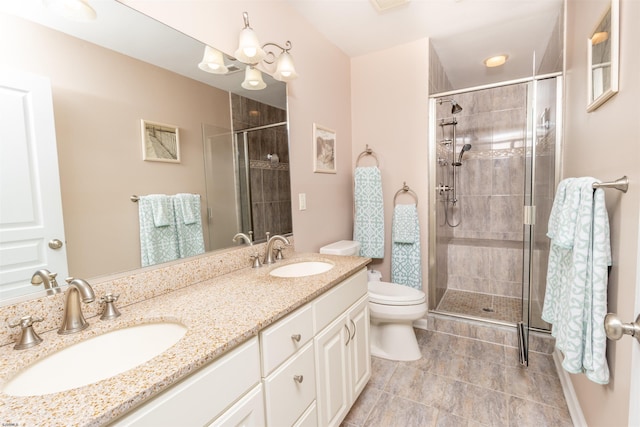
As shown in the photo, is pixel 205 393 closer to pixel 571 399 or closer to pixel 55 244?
pixel 55 244

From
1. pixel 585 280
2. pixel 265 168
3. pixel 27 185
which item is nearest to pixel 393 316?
pixel 585 280

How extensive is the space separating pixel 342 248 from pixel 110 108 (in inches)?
63.9

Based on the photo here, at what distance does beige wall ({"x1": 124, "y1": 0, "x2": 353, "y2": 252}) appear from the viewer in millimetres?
1402

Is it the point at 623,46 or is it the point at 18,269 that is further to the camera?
the point at 623,46

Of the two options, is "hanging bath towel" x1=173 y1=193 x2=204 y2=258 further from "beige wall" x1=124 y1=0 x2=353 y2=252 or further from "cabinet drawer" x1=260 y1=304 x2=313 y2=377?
"beige wall" x1=124 y1=0 x2=353 y2=252

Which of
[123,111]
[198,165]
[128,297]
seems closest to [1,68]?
[123,111]

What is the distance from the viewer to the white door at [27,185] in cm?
83

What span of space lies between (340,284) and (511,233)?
2.80 metres

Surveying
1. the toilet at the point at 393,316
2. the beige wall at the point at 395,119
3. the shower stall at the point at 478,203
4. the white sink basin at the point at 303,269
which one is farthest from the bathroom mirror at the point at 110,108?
the shower stall at the point at 478,203

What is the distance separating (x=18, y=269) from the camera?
0.86 metres

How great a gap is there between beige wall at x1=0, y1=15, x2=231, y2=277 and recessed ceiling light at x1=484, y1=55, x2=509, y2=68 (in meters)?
2.90

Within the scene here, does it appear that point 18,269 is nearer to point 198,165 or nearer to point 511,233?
point 198,165

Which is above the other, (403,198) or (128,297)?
(403,198)

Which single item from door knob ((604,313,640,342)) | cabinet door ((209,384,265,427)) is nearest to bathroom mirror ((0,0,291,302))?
cabinet door ((209,384,265,427))
